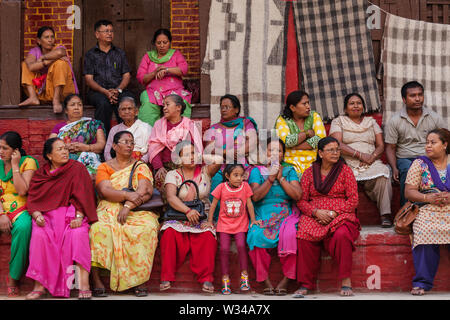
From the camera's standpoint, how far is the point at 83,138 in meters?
6.68

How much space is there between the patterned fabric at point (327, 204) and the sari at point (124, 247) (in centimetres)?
138

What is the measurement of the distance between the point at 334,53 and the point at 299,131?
1.51 m

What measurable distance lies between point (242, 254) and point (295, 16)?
3471mm

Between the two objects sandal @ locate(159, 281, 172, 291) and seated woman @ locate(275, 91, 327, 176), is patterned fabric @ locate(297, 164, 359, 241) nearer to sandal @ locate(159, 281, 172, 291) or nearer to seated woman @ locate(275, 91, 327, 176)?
seated woman @ locate(275, 91, 327, 176)

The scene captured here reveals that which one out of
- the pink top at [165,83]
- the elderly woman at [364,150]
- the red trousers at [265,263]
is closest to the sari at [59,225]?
the red trousers at [265,263]

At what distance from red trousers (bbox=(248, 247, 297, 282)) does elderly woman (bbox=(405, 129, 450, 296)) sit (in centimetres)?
108

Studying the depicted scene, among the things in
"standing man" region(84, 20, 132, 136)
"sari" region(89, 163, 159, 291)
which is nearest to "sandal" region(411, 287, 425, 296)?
"sari" region(89, 163, 159, 291)

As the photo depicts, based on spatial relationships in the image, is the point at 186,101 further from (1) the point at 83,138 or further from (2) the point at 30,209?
(2) the point at 30,209

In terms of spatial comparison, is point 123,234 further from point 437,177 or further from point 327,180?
point 437,177

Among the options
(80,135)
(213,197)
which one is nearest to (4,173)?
(80,135)

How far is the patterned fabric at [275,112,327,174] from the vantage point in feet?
21.3

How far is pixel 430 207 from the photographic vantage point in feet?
18.4
